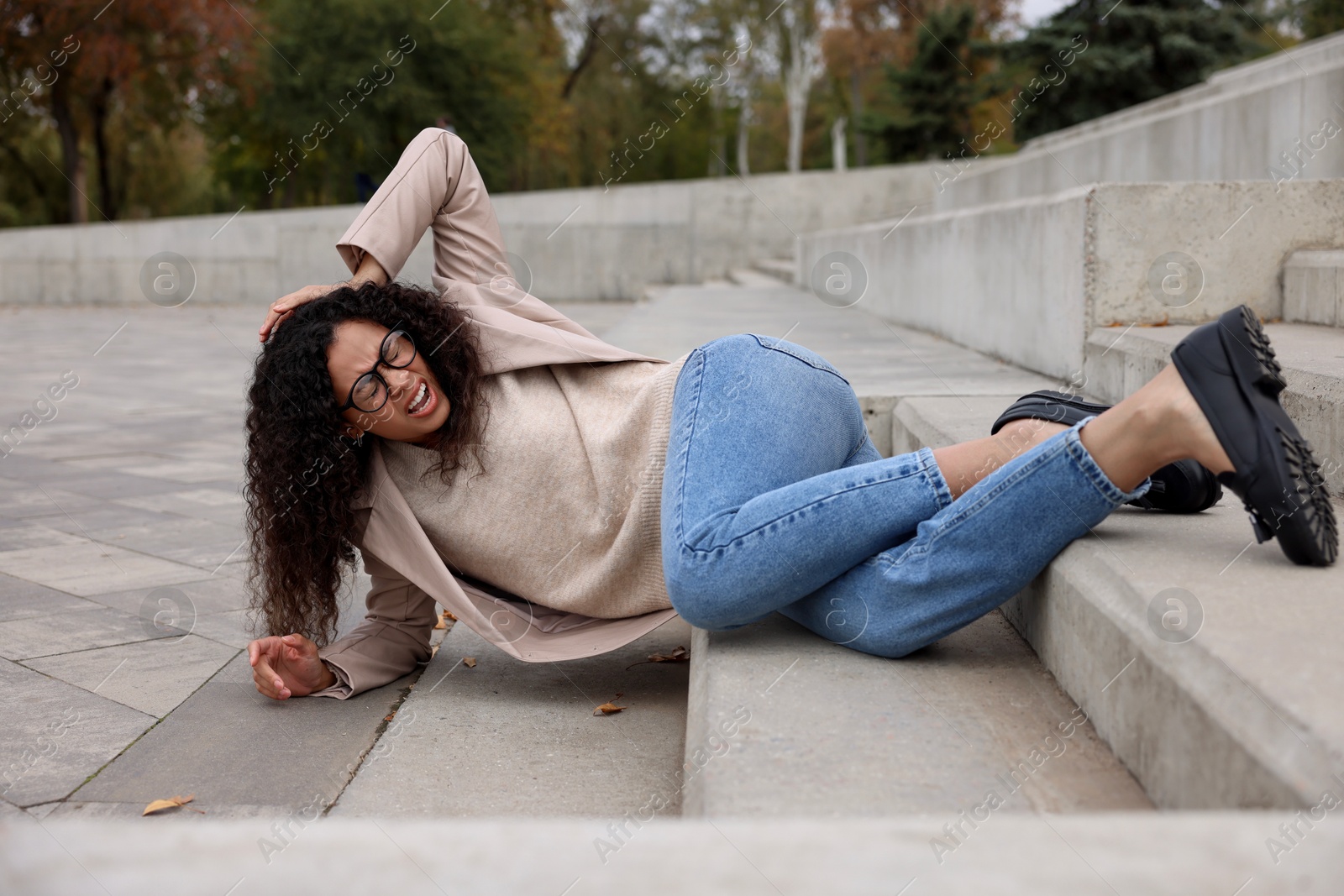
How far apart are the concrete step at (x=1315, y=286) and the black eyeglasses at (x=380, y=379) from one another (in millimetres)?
2752

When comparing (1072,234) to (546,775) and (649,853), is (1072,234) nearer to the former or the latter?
(546,775)

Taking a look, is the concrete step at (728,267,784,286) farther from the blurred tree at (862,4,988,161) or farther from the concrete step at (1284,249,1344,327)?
the concrete step at (1284,249,1344,327)

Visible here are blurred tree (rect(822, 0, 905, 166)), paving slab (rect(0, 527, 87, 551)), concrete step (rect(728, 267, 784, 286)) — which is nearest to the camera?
paving slab (rect(0, 527, 87, 551))

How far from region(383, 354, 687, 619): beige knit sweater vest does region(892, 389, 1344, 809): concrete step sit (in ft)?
2.69

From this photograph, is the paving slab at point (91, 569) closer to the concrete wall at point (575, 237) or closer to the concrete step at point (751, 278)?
the concrete step at point (751, 278)

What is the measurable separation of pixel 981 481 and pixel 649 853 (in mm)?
1000

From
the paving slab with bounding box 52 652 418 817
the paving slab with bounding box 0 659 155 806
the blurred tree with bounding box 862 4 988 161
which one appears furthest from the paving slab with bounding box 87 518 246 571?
the blurred tree with bounding box 862 4 988 161

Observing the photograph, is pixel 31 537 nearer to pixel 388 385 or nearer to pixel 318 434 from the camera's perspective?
pixel 318 434

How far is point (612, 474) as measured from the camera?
2389 mm

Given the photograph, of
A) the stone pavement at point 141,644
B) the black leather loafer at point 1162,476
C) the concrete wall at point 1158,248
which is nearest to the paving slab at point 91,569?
the stone pavement at point 141,644

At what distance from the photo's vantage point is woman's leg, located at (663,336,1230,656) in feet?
6.03

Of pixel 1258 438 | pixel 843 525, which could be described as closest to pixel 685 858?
pixel 843 525

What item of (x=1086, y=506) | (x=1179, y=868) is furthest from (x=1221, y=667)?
(x=1086, y=506)

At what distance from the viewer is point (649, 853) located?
1.18m
